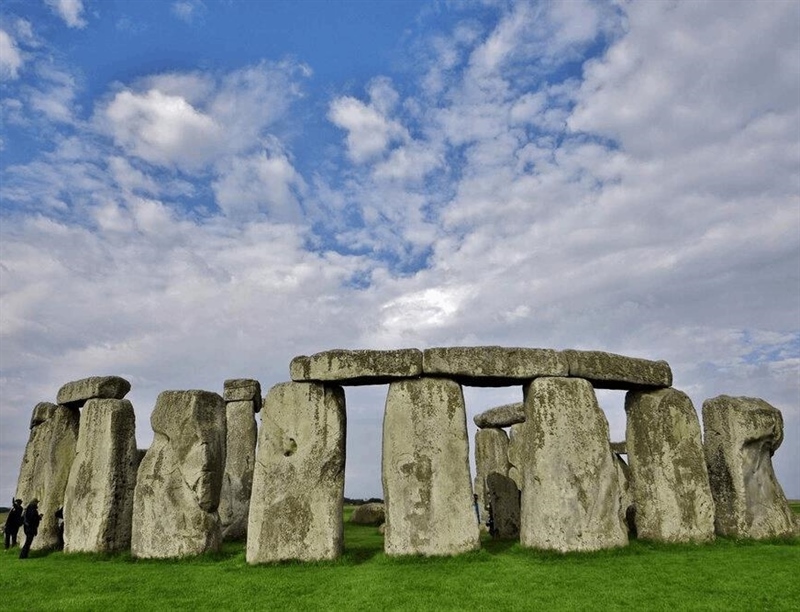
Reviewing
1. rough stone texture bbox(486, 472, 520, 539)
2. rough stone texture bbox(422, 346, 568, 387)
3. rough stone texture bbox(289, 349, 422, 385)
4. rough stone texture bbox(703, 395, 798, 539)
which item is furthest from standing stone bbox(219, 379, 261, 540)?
rough stone texture bbox(703, 395, 798, 539)

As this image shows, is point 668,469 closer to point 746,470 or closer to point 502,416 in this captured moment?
point 746,470

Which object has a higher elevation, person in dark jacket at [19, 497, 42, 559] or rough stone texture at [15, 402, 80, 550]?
rough stone texture at [15, 402, 80, 550]

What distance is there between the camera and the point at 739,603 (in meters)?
8.25

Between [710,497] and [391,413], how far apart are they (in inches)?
249

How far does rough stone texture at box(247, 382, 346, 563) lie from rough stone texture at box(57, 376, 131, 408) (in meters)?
4.28

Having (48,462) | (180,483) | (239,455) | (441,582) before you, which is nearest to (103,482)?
(180,483)

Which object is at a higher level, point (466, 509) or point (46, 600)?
point (466, 509)

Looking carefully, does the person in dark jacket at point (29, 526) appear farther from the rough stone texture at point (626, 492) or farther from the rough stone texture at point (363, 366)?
the rough stone texture at point (626, 492)

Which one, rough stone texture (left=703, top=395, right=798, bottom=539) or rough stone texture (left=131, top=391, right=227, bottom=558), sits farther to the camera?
rough stone texture (left=703, top=395, right=798, bottom=539)

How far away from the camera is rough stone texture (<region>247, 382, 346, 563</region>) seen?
1130 centimetres

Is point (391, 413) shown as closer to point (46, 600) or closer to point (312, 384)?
point (312, 384)

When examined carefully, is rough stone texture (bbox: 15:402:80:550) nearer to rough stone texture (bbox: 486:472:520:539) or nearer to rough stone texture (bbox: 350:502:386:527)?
rough stone texture (bbox: 486:472:520:539)

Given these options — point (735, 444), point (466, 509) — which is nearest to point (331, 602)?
point (466, 509)

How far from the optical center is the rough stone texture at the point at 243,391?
58.5 ft
